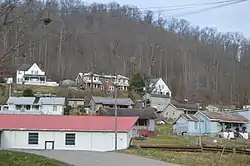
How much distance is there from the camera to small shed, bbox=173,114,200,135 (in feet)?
205

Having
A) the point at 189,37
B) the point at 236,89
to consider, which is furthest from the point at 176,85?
the point at 189,37

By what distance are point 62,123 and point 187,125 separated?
27074 millimetres

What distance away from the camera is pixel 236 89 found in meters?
98.0

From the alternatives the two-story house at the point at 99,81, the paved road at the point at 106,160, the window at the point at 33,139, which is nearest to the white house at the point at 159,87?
the two-story house at the point at 99,81

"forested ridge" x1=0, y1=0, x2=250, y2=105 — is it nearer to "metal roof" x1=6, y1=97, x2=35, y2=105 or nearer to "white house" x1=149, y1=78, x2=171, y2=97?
"white house" x1=149, y1=78, x2=171, y2=97

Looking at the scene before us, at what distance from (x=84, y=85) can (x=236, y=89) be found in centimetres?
3516

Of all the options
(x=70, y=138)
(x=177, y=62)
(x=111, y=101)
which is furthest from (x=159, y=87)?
(x=70, y=138)

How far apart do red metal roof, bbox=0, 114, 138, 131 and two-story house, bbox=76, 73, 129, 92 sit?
43.0 meters

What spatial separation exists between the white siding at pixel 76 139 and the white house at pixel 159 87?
5043cm

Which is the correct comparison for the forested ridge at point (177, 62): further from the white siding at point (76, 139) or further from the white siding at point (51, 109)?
the white siding at point (76, 139)

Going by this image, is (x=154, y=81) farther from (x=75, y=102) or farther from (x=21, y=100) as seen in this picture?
(x=21, y=100)

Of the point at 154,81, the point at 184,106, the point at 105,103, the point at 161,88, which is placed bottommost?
the point at 184,106

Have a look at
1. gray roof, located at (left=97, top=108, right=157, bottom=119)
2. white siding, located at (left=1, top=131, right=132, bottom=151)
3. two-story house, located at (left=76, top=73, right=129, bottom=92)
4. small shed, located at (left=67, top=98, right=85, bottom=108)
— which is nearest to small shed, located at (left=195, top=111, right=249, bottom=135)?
gray roof, located at (left=97, top=108, right=157, bottom=119)

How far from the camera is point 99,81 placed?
89.6 metres
